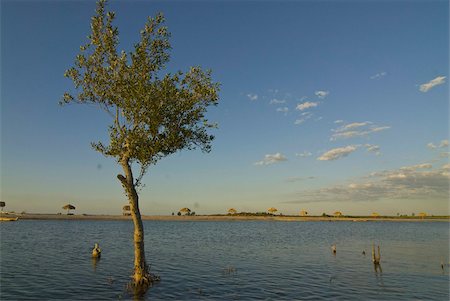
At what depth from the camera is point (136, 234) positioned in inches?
1201

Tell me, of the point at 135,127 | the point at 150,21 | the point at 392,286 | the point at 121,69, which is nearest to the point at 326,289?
the point at 392,286

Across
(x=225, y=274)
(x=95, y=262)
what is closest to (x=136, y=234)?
(x=225, y=274)

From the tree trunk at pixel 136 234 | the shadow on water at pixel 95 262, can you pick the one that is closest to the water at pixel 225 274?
the shadow on water at pixel 95 262

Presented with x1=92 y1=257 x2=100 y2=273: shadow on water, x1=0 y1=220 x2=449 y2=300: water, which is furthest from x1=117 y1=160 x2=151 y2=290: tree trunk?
x1=92 y1=257 x2=100 y2=273: shadow on water

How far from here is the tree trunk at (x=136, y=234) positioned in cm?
3008

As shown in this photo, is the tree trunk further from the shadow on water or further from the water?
the shadow on water

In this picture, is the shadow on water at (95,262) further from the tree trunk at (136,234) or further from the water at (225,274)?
the tree trunk at (136,234)

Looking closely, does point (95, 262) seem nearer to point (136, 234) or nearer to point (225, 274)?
point (136, 234)

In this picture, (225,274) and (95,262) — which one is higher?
(95,262)

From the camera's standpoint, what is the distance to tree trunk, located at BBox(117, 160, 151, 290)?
3008cm

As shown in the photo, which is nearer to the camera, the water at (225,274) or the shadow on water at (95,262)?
the water at (225,274)

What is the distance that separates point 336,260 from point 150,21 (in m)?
40.8

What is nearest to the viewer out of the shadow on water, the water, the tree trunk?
the water

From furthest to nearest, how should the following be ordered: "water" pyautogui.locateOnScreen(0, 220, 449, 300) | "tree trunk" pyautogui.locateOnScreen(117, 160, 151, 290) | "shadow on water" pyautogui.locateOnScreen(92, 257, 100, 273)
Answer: "shadow on water" pyautogui.locateOnScreen(92, 257, 100, 273) < "tree trunk" pyautogui.locateOnScreen(117, 160, 151, 290) < "water" pyautogui.locateOnScreen(0, 220, 449, 300)
